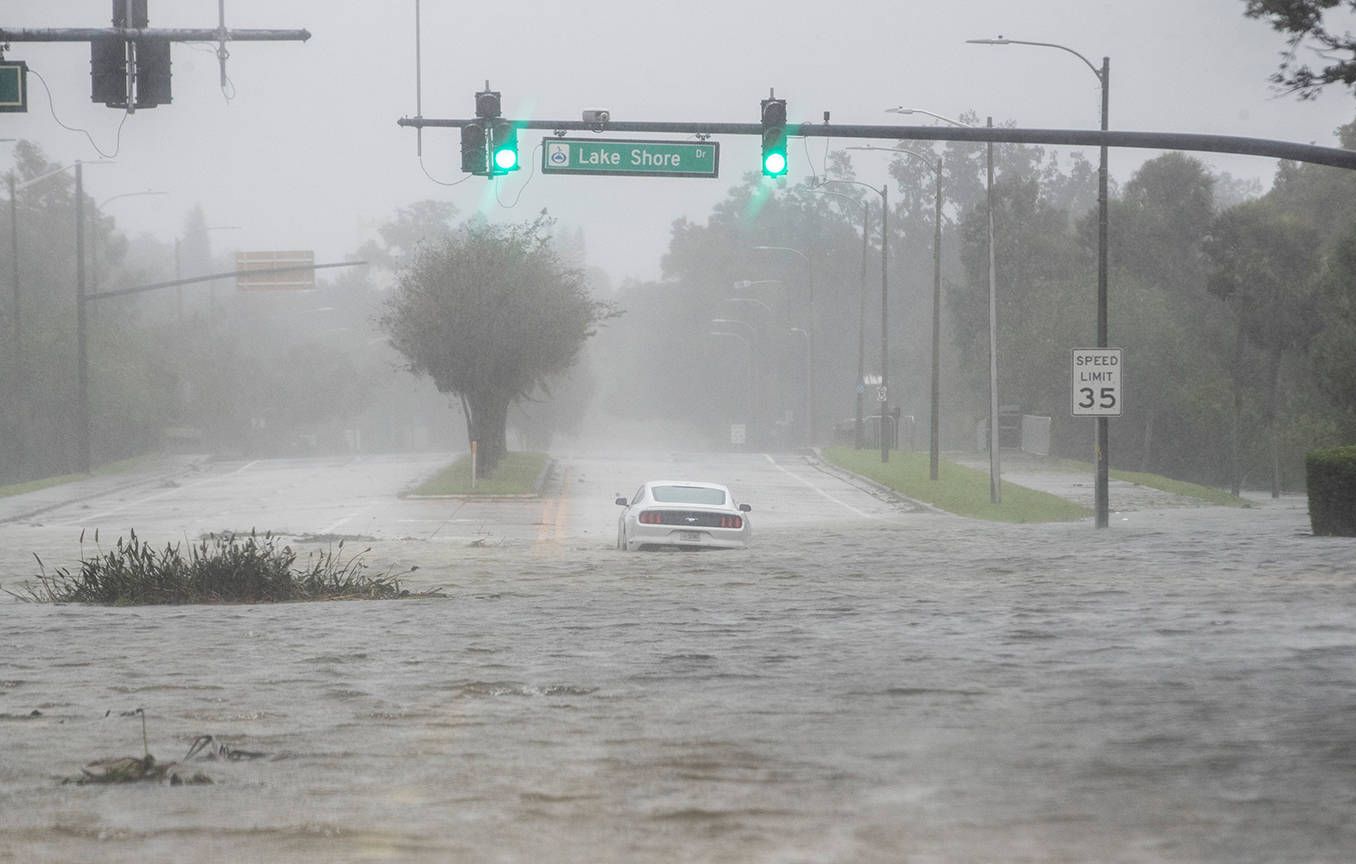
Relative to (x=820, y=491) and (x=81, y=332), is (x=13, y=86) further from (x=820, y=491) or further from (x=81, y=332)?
(x=81, y=332)

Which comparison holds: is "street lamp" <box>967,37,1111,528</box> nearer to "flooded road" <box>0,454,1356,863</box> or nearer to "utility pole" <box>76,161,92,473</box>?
"flooded road" <box>0,454,1356,863</box>

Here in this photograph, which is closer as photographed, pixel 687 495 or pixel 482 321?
pixel 687 495

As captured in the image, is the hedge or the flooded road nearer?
the flooded road

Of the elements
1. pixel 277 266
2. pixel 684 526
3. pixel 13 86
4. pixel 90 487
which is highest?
pixel 13 86

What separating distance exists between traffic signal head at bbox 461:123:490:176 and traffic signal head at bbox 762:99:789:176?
138 inches

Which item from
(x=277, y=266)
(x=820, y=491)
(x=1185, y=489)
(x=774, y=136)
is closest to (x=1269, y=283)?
(x=1185, y=489)

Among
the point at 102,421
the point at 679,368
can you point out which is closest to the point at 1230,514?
the point at 102,421

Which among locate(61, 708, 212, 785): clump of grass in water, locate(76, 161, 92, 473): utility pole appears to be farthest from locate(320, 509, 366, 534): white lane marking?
locate(61, 708, 212, 785): clump of grass in water

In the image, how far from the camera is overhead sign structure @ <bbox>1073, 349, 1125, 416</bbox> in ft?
100

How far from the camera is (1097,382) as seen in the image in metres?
30.6

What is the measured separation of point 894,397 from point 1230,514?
257 ft

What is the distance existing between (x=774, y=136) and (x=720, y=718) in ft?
43.1

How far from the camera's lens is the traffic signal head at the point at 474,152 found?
2338 centimetres

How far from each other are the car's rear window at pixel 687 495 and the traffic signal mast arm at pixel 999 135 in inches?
250
